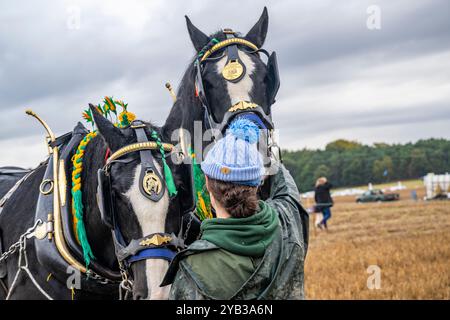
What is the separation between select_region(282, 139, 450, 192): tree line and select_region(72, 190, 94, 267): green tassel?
43.5 m

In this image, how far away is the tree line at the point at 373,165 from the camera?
155 ft

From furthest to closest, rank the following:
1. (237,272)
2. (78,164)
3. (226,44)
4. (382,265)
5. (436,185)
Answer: (436,185) → (382,265) → (226,44) → (78,164) → (237,272)

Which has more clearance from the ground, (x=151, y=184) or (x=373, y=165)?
(x=373, y=165)

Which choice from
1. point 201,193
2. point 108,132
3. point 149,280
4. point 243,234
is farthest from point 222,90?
point 243,234

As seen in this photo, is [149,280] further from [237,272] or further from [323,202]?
[323,202]

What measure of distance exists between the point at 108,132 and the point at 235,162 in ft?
5.05

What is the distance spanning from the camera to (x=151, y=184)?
3330 millimetres

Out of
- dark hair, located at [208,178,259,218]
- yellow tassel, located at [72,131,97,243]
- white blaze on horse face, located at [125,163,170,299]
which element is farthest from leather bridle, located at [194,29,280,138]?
dark hair, located at [208,178,259,218]

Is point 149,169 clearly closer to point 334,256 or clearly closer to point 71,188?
point 71,188

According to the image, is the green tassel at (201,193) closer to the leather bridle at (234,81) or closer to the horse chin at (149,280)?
the leather bridle at (234,81)

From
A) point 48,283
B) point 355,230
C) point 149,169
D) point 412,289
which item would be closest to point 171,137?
point 149,169

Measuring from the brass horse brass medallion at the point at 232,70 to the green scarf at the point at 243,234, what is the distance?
212 cm
